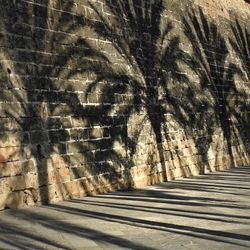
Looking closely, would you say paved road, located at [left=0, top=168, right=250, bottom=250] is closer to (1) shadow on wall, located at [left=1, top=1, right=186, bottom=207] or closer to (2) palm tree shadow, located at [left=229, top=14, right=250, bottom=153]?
(1) shadow on wall, located at [left=1, top=1, right=186, bottom=207]

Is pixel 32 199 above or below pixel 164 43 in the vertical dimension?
below

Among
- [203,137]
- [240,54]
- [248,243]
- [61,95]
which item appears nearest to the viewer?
[248,243]

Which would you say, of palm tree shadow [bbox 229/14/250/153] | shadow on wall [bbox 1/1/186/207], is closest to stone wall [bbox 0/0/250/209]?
shadow on wall [bbox 1/1/186/207]

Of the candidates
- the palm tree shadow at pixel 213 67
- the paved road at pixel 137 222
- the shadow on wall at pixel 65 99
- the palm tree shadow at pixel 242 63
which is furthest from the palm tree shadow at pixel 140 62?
the palm tree shadow at pixel 242 63

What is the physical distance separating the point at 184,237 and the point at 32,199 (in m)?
2.47

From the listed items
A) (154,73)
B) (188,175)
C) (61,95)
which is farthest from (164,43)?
(61,95)

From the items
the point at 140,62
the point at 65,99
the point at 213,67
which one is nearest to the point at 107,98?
the point at 65,99

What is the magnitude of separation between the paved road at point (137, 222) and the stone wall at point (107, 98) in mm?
571

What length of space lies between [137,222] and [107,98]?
3248 millimetres

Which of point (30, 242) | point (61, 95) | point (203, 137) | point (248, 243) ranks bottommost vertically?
point (248, 243)

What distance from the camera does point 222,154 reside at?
43.2 ft

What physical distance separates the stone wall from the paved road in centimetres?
57

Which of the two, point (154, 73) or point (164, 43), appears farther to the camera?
point (164, 43)

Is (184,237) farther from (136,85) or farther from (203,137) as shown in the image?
(203,137)
